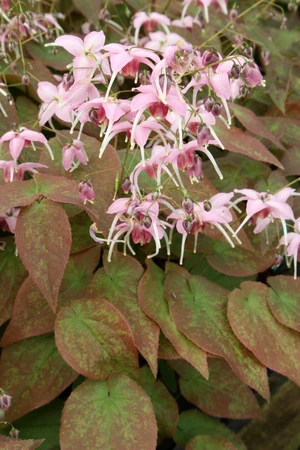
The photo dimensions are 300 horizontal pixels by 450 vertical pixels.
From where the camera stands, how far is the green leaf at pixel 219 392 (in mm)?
974

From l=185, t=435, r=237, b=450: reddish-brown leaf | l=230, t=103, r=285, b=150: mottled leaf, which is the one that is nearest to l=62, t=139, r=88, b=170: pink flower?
l=230, t=103, r=285, b=150: mottled leaf

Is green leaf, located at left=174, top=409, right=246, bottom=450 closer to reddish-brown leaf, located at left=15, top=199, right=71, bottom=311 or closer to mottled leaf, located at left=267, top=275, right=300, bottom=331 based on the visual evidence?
mottled leaf, located at left=267, top=275, right=300, bottom=331

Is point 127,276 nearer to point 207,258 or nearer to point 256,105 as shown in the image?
point 207,258

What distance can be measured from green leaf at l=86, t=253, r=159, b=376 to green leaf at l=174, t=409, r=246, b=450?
0.32 m

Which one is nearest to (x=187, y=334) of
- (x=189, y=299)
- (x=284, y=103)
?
(x=189, y=299)

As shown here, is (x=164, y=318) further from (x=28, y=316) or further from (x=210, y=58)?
(x=210, y=58)

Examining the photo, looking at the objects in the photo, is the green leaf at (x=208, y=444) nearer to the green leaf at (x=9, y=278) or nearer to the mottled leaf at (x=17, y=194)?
the green leaf at (x=9, y=278)

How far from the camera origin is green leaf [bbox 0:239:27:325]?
85cm

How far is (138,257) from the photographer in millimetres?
1000

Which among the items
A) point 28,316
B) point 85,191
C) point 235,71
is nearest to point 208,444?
point 28,316

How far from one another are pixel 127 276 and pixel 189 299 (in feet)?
0.34

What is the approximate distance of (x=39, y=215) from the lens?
736 millimetres

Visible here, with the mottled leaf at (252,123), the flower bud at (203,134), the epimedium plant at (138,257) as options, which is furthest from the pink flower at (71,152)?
the mottled leaf at (252,123)

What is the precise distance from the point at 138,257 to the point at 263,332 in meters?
0.27
